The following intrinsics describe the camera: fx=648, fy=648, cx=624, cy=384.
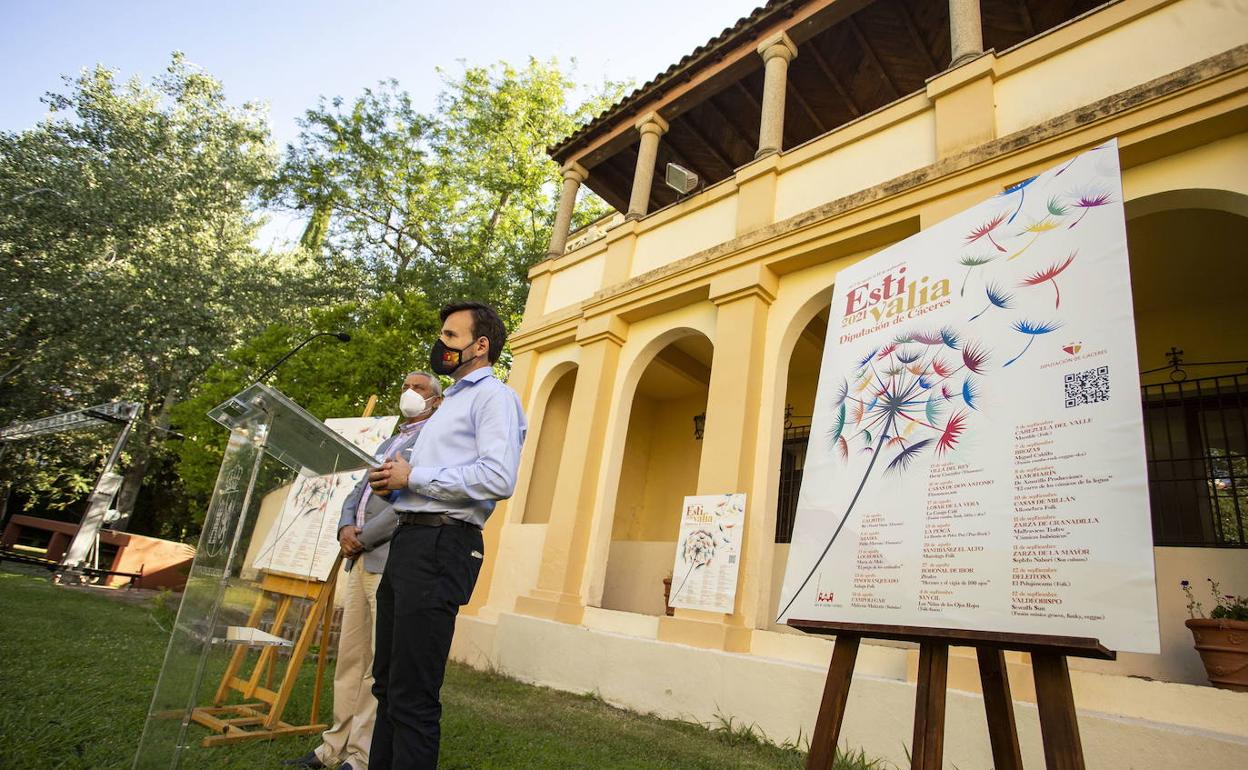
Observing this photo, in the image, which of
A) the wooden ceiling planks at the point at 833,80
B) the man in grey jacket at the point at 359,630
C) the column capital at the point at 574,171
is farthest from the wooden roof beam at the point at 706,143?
the man in grey jacket at the point at 359,630

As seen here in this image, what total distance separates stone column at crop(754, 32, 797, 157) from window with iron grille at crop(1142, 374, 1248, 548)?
16.0 ft

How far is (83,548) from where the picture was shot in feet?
48.9

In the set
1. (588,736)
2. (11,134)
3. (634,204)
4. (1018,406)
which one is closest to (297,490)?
(588,736)

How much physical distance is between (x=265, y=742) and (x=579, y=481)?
478cm

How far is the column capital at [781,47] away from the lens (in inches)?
328

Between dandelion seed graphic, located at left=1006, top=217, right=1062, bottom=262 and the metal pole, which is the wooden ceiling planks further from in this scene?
the metal pole

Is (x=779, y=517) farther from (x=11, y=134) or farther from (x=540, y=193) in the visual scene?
(x=11, y=134)

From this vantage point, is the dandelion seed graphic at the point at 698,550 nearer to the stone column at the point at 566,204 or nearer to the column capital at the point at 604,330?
the column capital at the point at 604,330

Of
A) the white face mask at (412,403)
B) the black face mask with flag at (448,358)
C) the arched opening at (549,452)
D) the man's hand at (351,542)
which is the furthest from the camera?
the arched opening at (549,452)

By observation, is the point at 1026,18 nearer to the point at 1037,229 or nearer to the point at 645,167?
the point at 645,167

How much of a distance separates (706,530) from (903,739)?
2.48 metres

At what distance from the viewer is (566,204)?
36.8 feet

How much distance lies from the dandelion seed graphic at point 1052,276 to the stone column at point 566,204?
9.13 m

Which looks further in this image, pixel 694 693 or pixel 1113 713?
pixel 694 693
